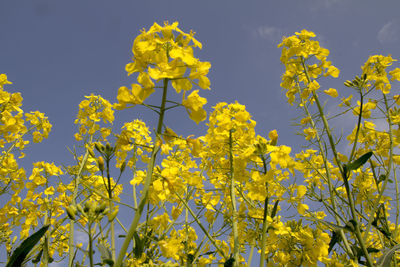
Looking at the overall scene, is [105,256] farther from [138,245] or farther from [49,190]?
[49,190]

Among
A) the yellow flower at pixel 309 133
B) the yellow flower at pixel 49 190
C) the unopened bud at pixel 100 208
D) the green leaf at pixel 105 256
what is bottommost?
the green leaf at pixel 105 256

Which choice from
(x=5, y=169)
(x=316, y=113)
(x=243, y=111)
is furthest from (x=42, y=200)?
(x=316, y=113)

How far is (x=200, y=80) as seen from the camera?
5.31 feet

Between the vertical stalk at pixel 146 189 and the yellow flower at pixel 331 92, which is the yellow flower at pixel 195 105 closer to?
the vertical stalk at pixel 146 189

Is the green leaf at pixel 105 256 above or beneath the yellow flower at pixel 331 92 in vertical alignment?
beneath

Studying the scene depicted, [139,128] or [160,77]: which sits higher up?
[139,128]

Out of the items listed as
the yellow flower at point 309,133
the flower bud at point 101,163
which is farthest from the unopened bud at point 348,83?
the flower bud at point 101,163

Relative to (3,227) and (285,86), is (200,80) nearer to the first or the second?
(285,86)

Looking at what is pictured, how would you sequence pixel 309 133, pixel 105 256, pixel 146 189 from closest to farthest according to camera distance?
1. pixel 146 189
2. pixel 105 256
3. pixel 309 133

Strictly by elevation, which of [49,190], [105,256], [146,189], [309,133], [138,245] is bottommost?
[105,256]

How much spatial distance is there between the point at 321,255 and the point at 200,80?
174 centimetres

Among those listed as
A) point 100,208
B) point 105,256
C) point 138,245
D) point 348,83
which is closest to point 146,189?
point 100,208

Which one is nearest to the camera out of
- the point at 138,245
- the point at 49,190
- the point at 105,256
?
the point at 105,256

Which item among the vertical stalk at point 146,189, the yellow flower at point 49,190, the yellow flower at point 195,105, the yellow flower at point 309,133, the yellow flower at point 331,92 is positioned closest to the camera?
the vertical stalk at point 146,189
